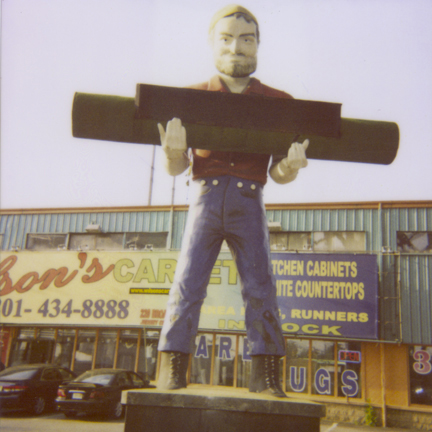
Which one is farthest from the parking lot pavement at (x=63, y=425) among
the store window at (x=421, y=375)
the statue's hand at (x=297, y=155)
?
the statue's hand at (x=297, y=155)

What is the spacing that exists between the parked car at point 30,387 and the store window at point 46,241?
545 centimetres

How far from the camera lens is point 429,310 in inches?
518

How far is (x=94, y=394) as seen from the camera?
11219mm

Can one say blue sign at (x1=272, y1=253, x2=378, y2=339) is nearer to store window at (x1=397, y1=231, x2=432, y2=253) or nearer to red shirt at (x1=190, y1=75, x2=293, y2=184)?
store window at (x1=397, y1=231, x2=432, y2=253)

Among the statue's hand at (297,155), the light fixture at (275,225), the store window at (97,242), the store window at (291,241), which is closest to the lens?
the statue's hand at (297,155)

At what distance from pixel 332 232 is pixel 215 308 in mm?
4464

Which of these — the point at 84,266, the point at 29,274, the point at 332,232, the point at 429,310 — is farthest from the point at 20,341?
the point at 429,310

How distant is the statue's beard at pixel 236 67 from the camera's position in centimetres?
412

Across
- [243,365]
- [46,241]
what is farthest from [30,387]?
[46,241]

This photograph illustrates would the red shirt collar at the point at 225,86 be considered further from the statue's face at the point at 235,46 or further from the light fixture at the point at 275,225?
the light fixture at the point at 275,225

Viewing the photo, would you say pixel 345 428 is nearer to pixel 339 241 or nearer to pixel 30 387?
pixel 339 241

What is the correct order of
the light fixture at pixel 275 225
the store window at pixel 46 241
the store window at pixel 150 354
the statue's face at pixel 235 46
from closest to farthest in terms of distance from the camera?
1. the statue's face at pixel 235 46
2. the light fixture at pixel 275 225
3. the store window at pixel 150 354
4. the store window at pixel 46 241

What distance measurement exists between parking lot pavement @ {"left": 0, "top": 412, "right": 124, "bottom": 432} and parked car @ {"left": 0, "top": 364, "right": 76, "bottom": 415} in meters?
0.30

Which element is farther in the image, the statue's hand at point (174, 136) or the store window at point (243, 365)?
the store window at point (243, 365)
